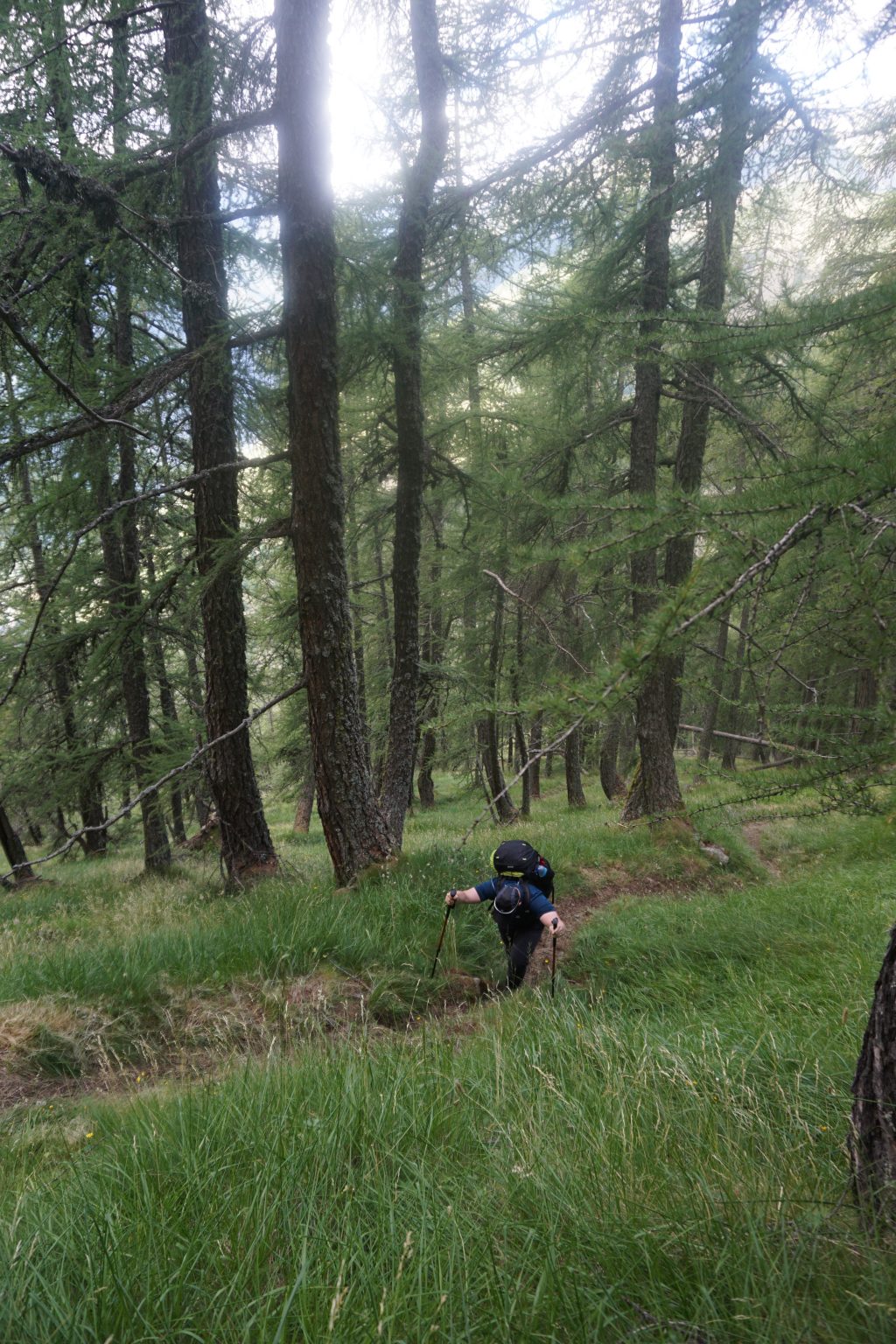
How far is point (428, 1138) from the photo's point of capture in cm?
237

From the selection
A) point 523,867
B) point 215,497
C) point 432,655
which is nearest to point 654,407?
point 215,497

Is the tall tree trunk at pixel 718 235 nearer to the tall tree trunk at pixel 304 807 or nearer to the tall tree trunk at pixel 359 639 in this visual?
the tall tree trunk at pixel 359 639

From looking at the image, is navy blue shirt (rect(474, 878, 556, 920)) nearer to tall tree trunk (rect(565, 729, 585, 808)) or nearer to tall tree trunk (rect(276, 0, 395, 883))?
tall tree trunk (rect(276, 0, 395, 883))

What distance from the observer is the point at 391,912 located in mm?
5527

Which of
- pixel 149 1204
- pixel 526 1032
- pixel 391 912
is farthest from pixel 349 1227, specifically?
pixel 391 912

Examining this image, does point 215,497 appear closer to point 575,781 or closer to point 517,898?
point 517,898

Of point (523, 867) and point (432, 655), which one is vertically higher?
point (432, 655)

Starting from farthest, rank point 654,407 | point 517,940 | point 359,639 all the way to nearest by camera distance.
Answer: point 359,639 < point 654,407 < point 517,940

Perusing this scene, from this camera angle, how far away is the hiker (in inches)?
194

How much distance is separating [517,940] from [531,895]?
1.37 feet

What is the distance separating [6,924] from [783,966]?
7692mm

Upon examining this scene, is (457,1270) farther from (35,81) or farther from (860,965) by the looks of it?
(35,81)

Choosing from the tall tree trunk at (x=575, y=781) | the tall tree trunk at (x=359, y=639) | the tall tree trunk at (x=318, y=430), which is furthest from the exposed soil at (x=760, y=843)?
the tall tree trunk at (x=318, y=430)

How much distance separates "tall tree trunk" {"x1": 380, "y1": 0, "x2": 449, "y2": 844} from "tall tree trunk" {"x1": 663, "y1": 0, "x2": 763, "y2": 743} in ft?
10.2
